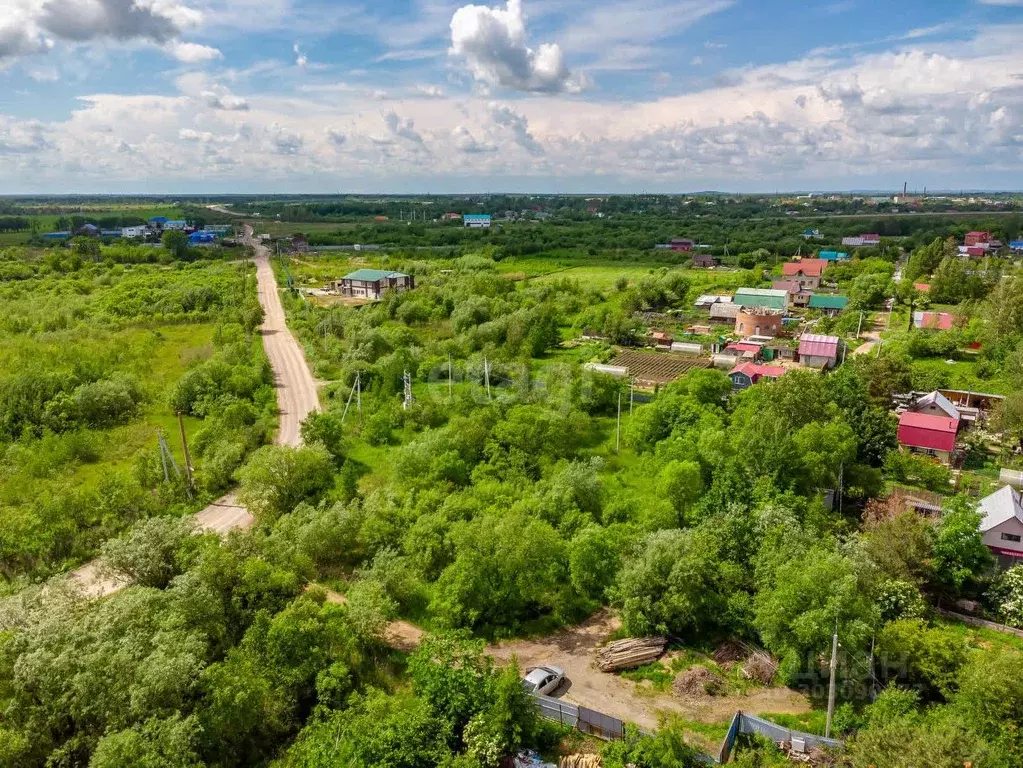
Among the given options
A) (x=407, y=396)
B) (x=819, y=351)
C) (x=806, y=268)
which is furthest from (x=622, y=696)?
(x=806, y=268)

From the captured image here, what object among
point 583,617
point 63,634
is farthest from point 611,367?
point 63,634

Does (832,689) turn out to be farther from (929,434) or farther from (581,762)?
(929,434)

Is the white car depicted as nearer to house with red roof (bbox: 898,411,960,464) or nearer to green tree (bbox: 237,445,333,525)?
green tree (bbox: 237,445,333,525)

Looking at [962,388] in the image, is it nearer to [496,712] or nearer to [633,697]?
[633,697]

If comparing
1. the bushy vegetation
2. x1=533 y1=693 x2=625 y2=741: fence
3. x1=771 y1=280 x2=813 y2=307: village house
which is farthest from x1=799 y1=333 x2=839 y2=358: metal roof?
x1=533 y1=693 x2=625 y2=741: fence

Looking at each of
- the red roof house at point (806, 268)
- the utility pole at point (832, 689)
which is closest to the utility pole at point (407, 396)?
the utility pole at point (832, 689)

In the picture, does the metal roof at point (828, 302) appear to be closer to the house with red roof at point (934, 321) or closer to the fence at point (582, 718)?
the house with red roof at point (934, 321)
